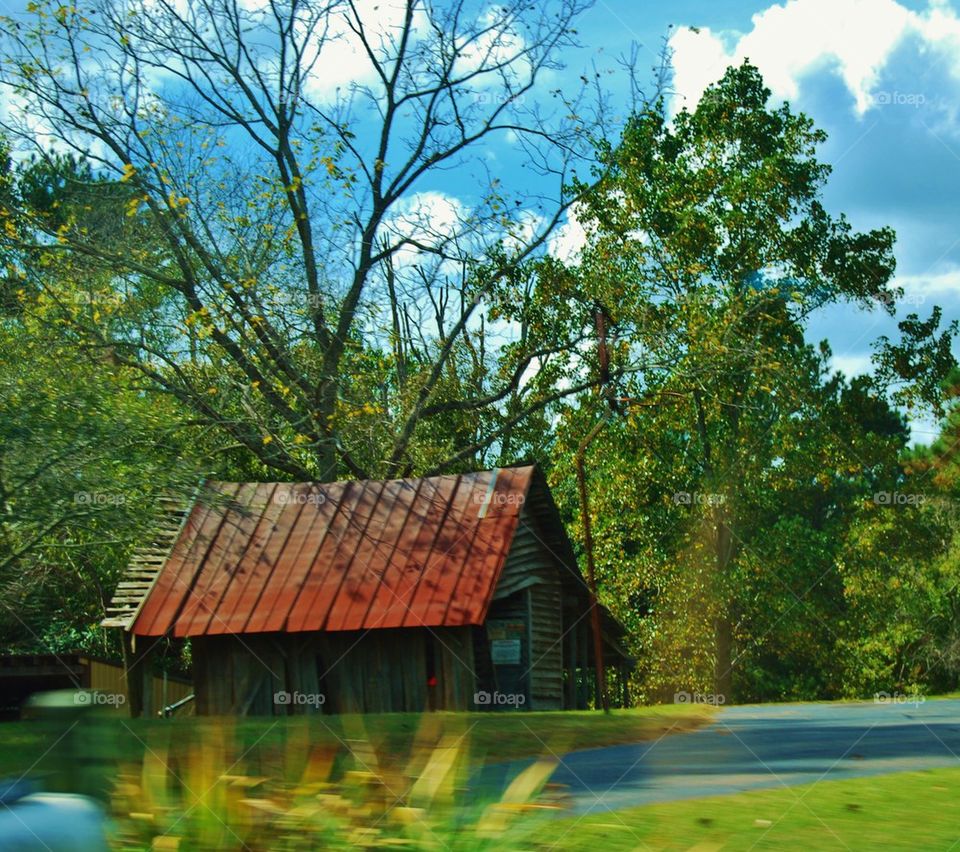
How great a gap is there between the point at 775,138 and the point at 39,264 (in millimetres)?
22021

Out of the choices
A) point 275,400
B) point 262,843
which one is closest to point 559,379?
point 275,400

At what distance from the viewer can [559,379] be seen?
3753 cm

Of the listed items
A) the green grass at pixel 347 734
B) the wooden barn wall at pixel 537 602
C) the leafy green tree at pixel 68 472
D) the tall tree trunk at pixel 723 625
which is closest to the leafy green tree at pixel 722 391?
the tall tree trunk at pixel 723 625

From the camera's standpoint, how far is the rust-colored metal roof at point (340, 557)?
2211 cm

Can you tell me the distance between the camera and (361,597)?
22375 mm

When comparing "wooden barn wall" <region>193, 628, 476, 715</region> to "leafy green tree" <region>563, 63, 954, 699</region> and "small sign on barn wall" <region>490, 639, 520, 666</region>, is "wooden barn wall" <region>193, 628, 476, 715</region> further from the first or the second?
"leafy green tree" <region>563, 63, 954, 699</region>

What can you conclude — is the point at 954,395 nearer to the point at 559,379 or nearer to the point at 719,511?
the point at 719,511

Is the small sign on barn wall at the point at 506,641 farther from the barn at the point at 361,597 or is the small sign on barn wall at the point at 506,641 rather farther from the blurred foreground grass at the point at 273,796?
the blurred foreground grass at the point at 273,796

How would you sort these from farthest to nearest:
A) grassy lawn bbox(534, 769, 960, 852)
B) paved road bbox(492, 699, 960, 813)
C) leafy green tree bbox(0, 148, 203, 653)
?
leafy green tree bbox(0, 148, 203, 653), paved road bbox(492, 699, 960, 813), grassy lawn bbox(534, 769, 960, 852)

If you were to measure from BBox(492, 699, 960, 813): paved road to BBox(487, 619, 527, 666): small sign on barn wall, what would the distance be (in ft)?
16.8

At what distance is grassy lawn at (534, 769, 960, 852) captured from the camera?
7.29 metres

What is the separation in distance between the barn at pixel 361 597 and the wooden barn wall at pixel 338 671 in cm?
3

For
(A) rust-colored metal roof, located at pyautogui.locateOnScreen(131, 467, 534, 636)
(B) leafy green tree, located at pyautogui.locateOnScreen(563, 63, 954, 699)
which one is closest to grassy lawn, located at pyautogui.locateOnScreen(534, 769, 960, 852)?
(A) rust-colored metal roof, located at pyautogui.locateOnScreen(131, 467, 534, 636)

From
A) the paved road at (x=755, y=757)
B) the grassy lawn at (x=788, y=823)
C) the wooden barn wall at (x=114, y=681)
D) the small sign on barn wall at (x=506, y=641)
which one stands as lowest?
the grassy lawn at (x=788, y=823)
